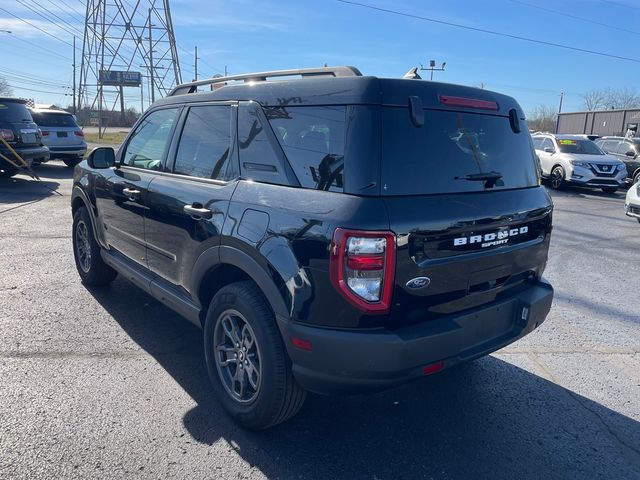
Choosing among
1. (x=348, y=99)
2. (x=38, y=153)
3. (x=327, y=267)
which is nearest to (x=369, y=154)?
(x=348, y=99)

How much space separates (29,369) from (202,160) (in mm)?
1929

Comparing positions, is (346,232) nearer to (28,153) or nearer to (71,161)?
(28,153)

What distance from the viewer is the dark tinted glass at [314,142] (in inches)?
96.7

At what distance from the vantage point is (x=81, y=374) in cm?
351

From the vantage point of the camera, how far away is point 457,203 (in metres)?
2.60

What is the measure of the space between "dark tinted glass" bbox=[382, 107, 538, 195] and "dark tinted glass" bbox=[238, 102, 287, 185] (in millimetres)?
613

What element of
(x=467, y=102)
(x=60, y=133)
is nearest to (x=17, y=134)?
(x=60, y=133)

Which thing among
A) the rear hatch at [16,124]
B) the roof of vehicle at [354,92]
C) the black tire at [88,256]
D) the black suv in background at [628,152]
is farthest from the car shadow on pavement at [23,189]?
the black suv in background at [628,152]

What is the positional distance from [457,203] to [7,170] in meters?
13.1

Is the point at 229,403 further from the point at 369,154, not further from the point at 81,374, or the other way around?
the point at 369,154

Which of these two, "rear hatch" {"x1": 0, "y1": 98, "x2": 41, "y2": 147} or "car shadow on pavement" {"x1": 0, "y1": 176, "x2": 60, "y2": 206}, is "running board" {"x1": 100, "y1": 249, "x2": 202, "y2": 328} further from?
"rear hatch" {"x1": 0, "y1": 98, "x2": 41, "y2": 147}

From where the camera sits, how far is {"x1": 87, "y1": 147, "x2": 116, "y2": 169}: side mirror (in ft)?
14.6

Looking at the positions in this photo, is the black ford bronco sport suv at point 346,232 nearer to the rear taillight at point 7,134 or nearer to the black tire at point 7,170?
the rear taillight at point 7,134

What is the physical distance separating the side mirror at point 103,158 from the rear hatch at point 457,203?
297cm
